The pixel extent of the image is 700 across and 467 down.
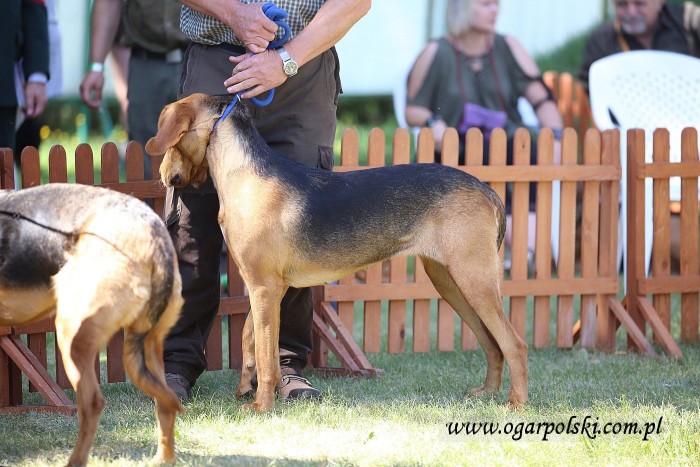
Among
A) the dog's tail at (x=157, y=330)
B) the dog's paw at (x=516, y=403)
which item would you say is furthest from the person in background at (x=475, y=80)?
the dog's tail at (x=157, y=330)

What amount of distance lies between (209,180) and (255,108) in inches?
17.2

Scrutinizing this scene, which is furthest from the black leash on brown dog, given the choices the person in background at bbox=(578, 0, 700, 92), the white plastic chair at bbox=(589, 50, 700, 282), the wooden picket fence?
the person in background at bbox=(578, 0, 700, 92)

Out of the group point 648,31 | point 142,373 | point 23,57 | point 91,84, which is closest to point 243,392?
point 142,373

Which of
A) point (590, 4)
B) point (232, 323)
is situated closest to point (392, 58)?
point (590, 4)

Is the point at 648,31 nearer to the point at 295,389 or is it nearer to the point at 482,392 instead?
the point at 482,392

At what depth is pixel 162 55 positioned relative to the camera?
24.7 feet

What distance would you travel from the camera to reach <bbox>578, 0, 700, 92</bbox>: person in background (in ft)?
32.4

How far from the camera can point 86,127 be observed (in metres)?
11.6

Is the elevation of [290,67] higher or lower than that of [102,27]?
higher

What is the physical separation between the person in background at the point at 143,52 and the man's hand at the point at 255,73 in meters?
2.61

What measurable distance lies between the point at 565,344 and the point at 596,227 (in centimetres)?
81

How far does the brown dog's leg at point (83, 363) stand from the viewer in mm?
3557

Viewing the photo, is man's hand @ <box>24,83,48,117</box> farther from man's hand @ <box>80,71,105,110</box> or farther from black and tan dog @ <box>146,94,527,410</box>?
black and tan dog @ <box>146,94,527,410</box>

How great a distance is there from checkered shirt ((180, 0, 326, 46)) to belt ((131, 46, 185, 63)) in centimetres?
234
